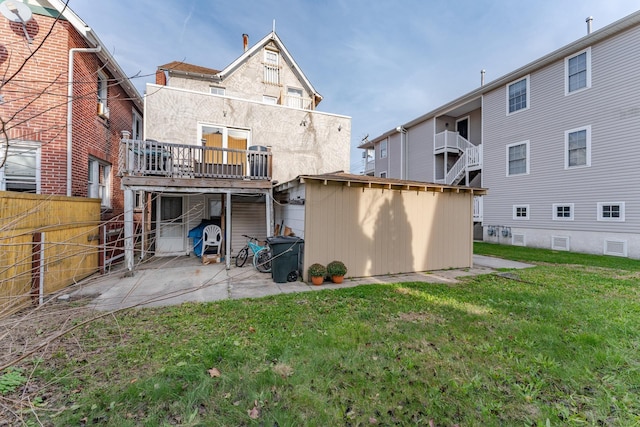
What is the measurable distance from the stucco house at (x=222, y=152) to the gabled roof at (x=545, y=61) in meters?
8.46

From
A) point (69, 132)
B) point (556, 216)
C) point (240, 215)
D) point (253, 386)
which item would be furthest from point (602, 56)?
point (69, 132)

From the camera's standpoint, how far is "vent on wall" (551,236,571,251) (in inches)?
448

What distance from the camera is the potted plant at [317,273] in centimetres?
621

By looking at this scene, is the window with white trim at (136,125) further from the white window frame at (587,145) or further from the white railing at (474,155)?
the white window frame at (587,145)

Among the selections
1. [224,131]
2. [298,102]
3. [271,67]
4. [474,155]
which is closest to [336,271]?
[224,131]

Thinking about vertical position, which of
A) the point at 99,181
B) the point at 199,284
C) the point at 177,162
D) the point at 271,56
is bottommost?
the point at 199,284

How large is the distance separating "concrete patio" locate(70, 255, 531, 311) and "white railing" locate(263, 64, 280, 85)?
10.4 meters

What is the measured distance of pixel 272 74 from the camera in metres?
14.2

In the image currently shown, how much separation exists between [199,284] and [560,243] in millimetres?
14305

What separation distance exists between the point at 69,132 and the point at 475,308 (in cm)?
1018

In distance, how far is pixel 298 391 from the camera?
2.57 meters

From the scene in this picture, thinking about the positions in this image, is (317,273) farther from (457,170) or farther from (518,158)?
(457,170)

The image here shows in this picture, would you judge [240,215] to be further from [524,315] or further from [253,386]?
[524,315]

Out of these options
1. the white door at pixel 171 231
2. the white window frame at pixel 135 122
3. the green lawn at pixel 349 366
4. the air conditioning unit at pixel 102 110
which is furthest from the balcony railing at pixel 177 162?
the white window frame at pixel 135 122
